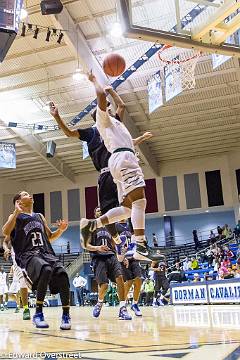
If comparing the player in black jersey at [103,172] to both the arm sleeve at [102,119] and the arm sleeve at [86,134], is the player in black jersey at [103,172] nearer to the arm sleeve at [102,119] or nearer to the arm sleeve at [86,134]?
the arm sleeve at [86,134]

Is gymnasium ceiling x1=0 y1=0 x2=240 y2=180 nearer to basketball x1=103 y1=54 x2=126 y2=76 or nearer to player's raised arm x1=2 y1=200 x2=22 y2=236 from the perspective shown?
basketball x1=103 y1=54 x2=126 y2=76

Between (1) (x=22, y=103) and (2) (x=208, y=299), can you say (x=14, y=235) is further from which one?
(1) (x=22, y=103)

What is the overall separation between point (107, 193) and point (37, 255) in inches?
37.8

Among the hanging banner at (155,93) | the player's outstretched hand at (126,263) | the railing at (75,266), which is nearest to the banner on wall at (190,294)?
the player's outstretched hand at (126,263)

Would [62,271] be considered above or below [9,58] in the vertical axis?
below

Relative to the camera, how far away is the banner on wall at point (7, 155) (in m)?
16.3

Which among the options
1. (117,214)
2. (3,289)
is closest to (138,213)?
(117,214)

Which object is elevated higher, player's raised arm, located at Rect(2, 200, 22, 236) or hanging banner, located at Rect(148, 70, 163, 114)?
hanging banner, located at Rect(148, 70, 163, 114)

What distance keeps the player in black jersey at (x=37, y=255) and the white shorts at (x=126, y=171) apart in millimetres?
1148

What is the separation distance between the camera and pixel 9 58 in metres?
14.2

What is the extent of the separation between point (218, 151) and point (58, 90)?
11.5m

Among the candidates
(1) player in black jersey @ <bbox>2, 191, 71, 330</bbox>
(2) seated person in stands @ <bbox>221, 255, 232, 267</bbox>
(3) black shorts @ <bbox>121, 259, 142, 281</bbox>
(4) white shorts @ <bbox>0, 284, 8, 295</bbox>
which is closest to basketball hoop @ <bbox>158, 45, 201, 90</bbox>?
(2) seated person in stands @ <bbox>221, 255, 232, 267</bbox>

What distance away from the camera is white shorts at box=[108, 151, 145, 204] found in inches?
143

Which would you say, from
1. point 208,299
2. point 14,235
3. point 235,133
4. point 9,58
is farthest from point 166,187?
point 14,235
